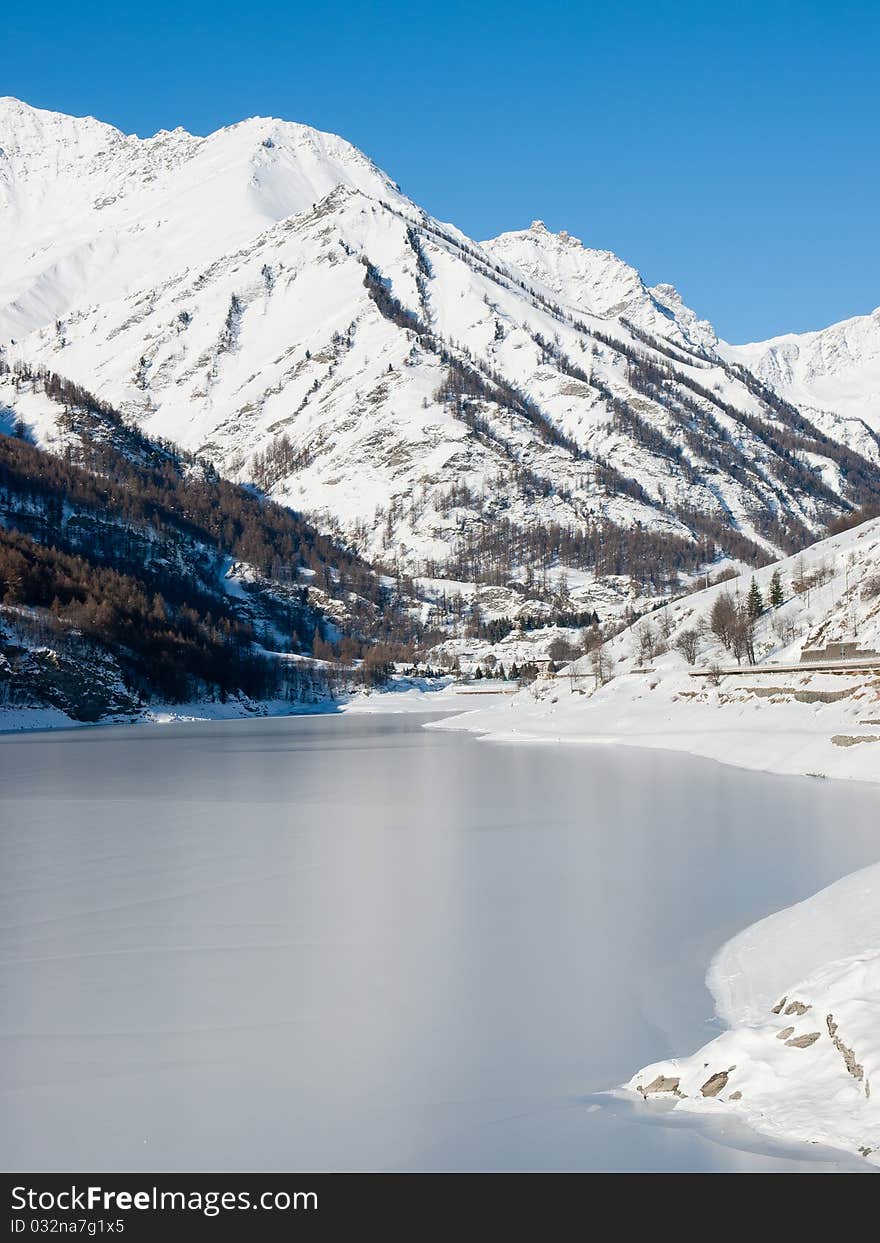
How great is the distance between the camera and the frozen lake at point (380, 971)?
1139 centimetres

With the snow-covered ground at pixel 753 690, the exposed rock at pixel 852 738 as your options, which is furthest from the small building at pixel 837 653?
the exposed rock at pixel 852 738

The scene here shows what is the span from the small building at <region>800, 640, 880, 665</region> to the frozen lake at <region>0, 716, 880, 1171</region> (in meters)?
36.8

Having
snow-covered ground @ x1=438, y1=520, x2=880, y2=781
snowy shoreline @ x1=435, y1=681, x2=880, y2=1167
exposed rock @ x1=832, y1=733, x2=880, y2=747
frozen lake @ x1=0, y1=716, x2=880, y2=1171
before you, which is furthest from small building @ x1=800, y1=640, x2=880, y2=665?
snowy shoreline @ x1=435, y1=681, x2=880, y2=1167

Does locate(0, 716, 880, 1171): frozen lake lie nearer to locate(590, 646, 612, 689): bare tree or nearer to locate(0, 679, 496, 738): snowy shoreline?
locate(590, 646, 612, 689): bare tree

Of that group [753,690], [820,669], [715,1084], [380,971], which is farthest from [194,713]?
[715,1084]

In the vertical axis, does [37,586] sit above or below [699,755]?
above

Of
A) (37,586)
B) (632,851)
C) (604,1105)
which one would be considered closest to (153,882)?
(632,851)

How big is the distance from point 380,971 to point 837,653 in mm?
66802

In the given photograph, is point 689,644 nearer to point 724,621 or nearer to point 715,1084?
point 724,621

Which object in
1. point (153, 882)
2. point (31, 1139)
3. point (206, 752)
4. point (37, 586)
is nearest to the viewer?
point (31, 1139)
